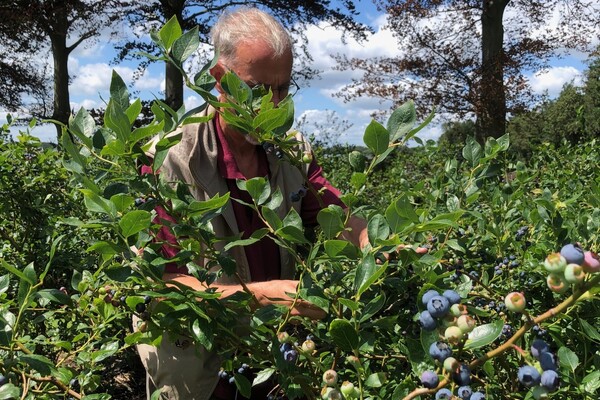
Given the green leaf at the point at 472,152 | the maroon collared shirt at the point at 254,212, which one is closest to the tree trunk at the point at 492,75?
the maroon collared shirt at the point at 254,212

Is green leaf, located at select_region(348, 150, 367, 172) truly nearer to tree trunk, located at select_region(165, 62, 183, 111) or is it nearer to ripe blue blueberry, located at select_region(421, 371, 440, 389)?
ripe blue blueberry, located at select_region(421, 371, 440, 389)

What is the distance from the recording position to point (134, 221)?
2.75ft

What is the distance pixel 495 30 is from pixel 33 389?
1090 centimetres

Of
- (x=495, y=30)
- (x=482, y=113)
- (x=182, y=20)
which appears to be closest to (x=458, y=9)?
(x=495, y=30)

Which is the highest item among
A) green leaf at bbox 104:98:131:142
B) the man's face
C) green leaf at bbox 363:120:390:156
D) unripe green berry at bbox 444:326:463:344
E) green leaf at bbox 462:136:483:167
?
the man's face

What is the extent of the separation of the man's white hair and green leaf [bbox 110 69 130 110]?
58 cm

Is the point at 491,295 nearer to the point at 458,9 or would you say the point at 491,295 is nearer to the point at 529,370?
the point at 529,370

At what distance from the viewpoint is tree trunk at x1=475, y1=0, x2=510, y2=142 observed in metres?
10.3

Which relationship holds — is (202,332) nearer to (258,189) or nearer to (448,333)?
(258,189)

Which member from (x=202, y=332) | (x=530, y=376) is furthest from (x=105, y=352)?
(x=530, y=376)

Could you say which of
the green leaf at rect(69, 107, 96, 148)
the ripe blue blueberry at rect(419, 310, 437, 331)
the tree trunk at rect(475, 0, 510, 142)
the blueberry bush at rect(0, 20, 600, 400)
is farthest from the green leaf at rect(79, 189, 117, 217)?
the tree trunk at rect(475, 0, 510, 142)

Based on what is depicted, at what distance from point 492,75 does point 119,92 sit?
10307mm

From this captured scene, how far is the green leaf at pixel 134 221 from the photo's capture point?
2.71 feet

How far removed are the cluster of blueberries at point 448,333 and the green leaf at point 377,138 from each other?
0.27 metres
